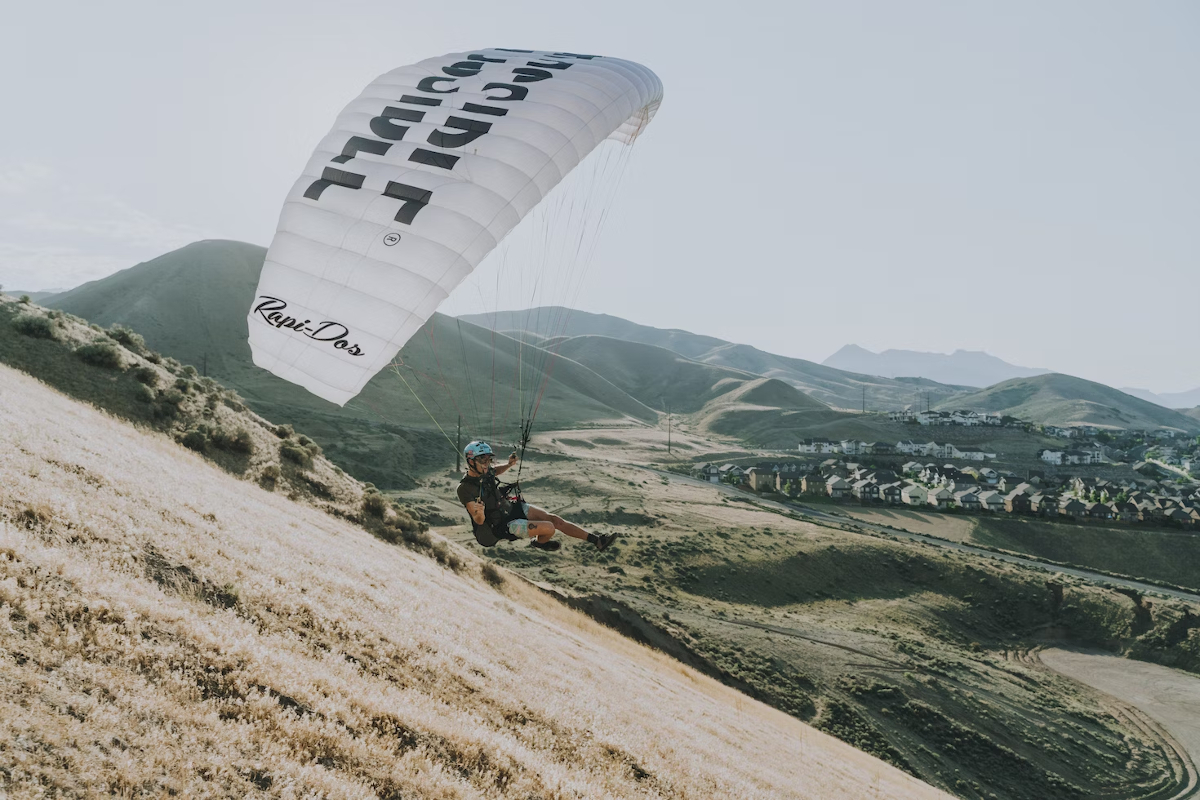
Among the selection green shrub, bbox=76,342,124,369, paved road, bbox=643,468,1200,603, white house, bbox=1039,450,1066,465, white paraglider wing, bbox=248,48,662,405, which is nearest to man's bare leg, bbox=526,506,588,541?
white paraglider wing, bbox=248,48,662,405

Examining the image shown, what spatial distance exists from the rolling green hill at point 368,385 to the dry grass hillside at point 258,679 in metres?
49.9

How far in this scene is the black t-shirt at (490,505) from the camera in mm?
10102

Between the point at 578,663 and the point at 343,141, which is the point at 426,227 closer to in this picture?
the point at 343,141

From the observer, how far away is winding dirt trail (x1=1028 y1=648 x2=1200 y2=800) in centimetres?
2947

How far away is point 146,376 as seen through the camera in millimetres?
23594

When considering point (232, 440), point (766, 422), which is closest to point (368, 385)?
point (232, 440)

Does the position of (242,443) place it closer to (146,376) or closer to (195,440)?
(195,440)

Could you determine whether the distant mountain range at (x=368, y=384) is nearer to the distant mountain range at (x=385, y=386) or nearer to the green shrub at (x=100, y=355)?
the distant mountain range at (x=385, y=386)

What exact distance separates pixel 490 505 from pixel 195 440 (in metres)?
16.8

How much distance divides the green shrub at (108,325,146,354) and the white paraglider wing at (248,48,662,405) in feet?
70.9

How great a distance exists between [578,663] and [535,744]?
6.66 m

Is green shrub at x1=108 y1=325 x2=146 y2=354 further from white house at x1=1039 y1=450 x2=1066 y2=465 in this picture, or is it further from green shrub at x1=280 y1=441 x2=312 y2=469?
white house at x1=1039 y1=450 x2=1066 y2=465

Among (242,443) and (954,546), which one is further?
(954,546)

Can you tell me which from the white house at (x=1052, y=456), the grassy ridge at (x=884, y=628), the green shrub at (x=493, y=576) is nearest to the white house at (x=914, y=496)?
the grassy ridge at (x=884, y=628)
